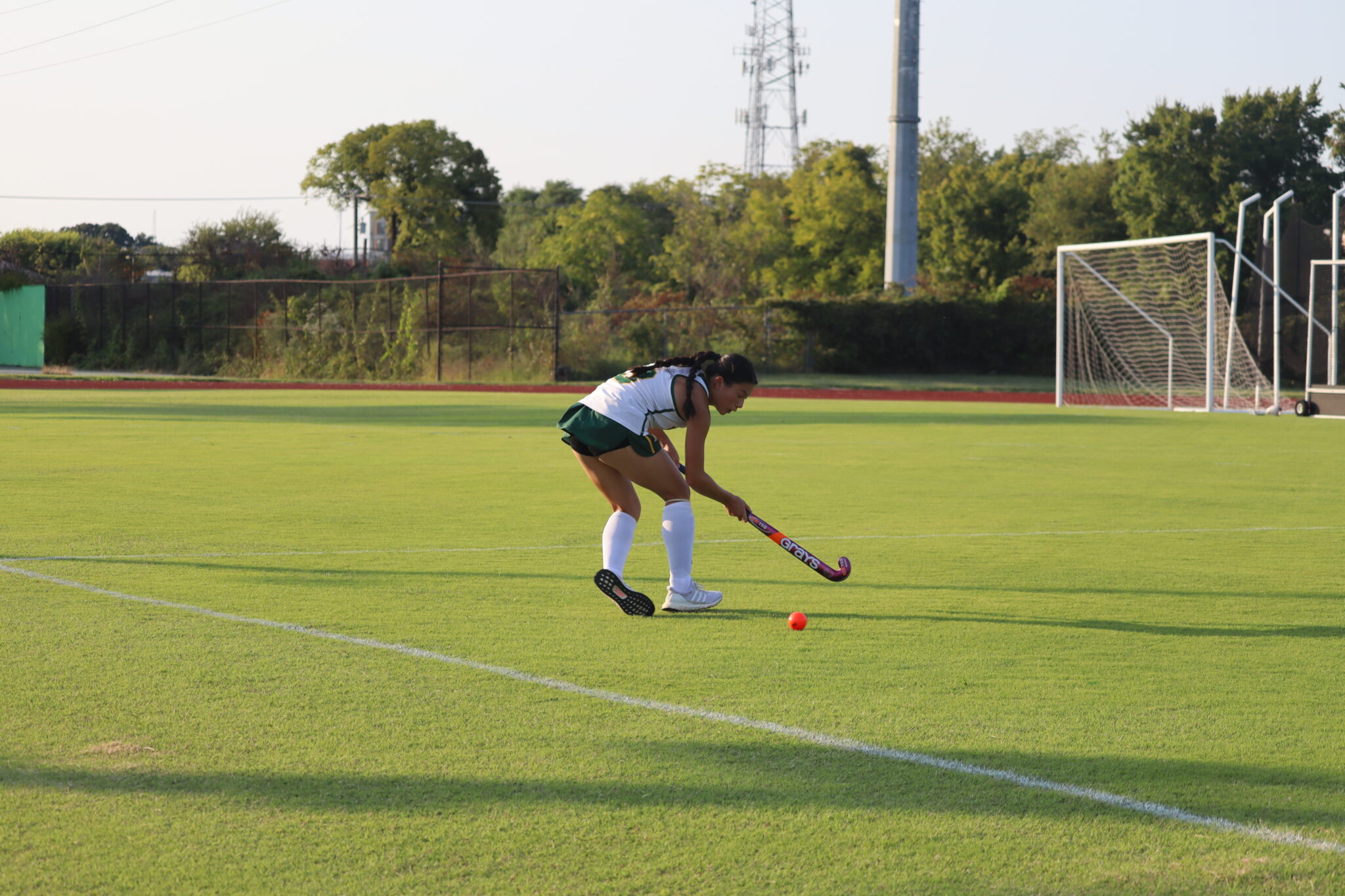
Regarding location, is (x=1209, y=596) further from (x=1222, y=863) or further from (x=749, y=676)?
(x=1222, y=863)

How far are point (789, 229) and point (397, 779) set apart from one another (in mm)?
77885

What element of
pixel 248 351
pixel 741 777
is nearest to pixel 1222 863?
pixel 741 777

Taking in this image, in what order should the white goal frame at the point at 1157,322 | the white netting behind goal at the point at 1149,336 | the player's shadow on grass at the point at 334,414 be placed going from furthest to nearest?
the white netting behind goal at the point at 1149,336, the white goal frame at the point at 1157,322, the player's shadow on grass at the point at 334,414

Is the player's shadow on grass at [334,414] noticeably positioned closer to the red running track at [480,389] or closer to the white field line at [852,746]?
the red running track at [480,389]

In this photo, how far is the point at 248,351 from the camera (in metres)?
50.5

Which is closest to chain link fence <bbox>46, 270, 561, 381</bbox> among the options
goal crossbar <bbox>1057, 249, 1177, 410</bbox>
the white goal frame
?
the white goal frame

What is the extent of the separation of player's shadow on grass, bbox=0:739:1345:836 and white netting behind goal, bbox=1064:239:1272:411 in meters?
28.3

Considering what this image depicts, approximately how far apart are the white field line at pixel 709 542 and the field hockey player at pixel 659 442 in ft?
7.34

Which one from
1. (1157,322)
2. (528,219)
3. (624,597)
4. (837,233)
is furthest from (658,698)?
(528,219)

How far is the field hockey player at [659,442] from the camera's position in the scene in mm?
7301

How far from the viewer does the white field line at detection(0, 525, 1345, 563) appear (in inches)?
362

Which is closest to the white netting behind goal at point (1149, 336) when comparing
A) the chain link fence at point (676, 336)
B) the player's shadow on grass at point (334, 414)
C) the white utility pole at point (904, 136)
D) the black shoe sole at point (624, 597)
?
the white utility pole at point (904, 136)

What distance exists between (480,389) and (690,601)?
115 feet

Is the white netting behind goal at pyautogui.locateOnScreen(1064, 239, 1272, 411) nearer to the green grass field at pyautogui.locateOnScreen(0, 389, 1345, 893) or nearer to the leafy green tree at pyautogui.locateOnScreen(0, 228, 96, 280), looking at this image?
the green grass field at pyautogui.locateOnScreen(0, 389, 1345, 893)
